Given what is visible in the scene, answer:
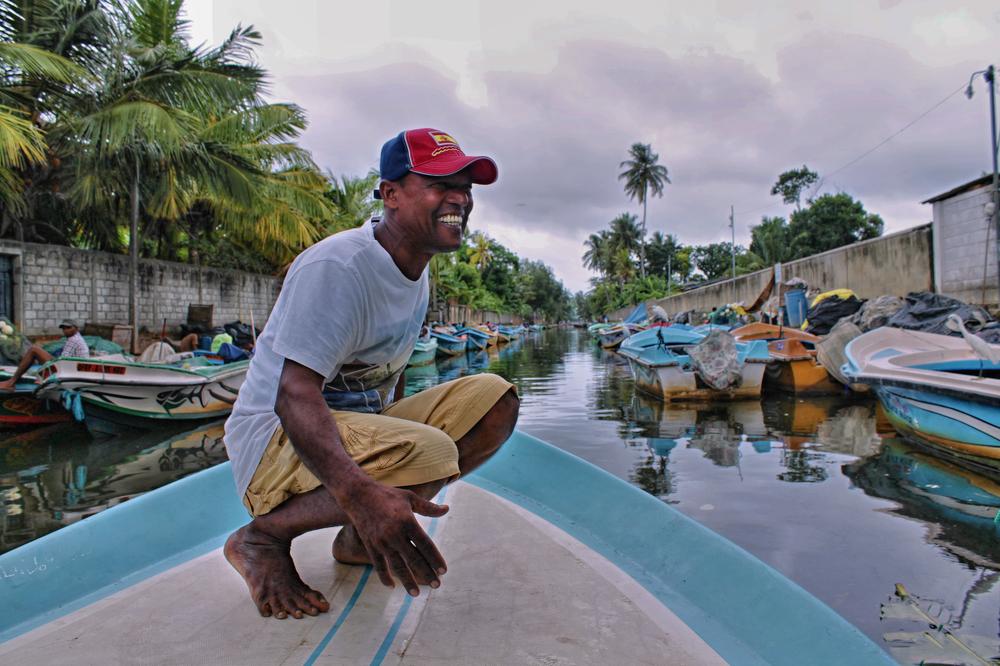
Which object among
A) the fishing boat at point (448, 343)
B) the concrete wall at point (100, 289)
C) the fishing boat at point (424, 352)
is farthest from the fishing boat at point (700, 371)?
the fishing boat at point (448, 343)

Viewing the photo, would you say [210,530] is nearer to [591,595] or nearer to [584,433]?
[591,595]

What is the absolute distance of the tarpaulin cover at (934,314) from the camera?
26.3 feet

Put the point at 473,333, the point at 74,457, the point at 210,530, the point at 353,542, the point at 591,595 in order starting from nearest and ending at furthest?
1. the point at 591,595
2. the point at 353,542
3. the point at 210,530
4. the point at 74,457
5. the point at 473,333

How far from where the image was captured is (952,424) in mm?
5113

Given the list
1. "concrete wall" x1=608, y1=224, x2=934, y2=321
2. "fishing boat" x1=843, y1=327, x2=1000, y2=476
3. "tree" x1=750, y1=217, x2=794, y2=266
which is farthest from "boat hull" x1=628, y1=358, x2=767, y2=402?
"tree" x1=750, y1=217, x2=794, y2=266

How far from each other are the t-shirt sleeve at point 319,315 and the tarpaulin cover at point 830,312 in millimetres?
12294

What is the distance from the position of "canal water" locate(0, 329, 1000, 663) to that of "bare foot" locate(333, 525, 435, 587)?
3.33 ft

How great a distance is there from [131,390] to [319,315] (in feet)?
24.0

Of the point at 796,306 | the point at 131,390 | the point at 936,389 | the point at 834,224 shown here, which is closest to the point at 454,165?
the point at 936,389

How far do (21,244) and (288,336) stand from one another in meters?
11.8

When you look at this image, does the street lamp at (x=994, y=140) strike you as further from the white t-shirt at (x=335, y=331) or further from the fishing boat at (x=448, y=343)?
the fishing boat at (x=448, y=343)

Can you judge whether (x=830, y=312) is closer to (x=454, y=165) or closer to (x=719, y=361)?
(x=719, y=361)

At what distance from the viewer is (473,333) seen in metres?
26.0

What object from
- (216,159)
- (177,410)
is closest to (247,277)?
(216,159)
